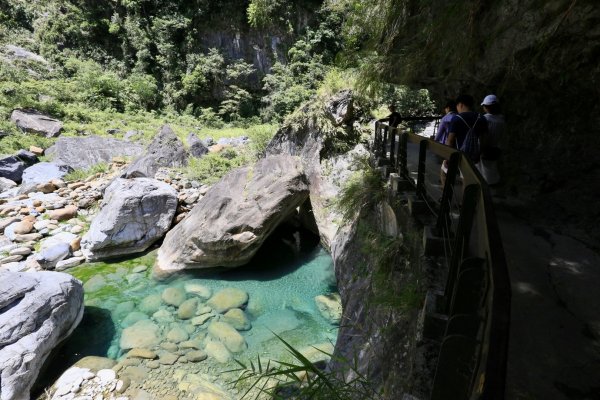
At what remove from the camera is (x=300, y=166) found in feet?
27.7

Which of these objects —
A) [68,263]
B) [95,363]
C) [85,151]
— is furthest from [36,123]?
[95,363]

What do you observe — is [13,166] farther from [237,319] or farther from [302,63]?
[302,63]

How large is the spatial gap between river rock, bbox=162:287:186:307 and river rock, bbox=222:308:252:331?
4.04 feet

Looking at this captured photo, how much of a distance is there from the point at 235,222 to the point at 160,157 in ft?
19.6

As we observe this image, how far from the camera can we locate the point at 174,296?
7.05 meters

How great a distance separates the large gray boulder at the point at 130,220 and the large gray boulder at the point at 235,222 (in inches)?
30.2

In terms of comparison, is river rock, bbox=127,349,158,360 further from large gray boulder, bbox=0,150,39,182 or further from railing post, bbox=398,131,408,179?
large gray boulder, bbox=0,150,39,182

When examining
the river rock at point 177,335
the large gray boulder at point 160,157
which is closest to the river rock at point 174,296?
the river rock at point 177,335

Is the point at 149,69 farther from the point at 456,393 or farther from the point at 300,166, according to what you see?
the point at 456,393

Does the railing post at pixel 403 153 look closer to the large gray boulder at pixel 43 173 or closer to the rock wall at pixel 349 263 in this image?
the rock wall at pixel 349 263

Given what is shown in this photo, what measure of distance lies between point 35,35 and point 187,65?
11.8 meters

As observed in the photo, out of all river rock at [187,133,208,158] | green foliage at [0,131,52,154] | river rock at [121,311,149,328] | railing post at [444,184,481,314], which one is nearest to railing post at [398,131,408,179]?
railing post at [444,184,481,314]

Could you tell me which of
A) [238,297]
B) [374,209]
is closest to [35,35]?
[238,297]

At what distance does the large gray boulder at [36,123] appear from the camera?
596 inches
